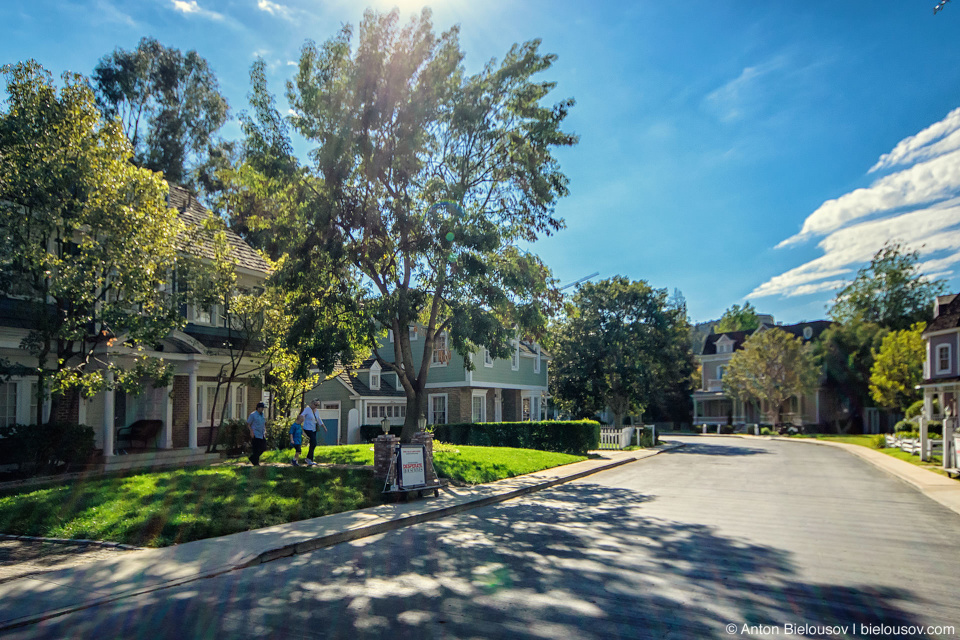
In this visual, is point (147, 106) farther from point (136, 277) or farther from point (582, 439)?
point (582, 439)

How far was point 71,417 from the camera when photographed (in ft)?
54.3

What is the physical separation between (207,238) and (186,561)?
53.3 ft

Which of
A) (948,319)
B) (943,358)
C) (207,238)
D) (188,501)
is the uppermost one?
(207,238)

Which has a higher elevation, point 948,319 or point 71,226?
point 71,226

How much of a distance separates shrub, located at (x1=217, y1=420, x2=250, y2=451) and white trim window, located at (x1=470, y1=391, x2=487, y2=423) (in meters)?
15.8

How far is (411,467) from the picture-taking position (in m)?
13.2

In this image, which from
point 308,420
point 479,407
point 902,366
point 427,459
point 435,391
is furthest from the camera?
point 902,366

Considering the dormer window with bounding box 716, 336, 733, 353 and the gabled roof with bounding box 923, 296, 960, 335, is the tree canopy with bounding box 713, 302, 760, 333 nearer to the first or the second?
the dormer window with bounding box 716, 336, 733, 353

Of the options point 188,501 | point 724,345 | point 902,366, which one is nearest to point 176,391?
point 188,501

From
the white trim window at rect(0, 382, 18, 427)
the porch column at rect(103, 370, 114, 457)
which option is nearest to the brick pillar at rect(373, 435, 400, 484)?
the porch column at rect(103, 370, 114, 457)

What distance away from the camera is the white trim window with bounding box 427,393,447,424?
34.9 metres

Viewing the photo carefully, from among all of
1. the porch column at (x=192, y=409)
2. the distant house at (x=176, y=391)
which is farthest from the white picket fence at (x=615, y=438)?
the porch column at (x=192, y=409)

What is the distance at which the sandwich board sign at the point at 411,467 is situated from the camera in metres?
13.0

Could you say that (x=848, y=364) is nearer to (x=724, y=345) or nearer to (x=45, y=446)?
(x=724, y=345)
